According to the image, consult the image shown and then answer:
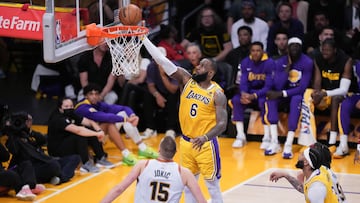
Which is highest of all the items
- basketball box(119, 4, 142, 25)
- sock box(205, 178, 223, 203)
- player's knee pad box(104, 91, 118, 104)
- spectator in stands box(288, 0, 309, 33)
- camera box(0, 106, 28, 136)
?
spectator in stands box(288, 0, 309, 33)

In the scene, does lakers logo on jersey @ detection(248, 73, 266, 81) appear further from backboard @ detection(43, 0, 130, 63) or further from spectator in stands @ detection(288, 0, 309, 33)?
backboard @ detection(43, 0, 130, 63)

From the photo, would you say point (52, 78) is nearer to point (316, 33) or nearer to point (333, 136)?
point (316, 33)

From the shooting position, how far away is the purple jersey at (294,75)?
12664mm

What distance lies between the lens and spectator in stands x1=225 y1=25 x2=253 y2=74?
45.5 ft

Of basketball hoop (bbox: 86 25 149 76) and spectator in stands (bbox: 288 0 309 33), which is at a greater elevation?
spectator in stands (bbox: 288 0 309 33)

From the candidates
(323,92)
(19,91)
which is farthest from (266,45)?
(19,91)

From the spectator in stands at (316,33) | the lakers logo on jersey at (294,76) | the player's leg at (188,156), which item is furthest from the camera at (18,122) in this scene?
the spectator in stands at (316,33)

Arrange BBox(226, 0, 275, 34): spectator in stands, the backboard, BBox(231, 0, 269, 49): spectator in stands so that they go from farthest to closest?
1. BBox(226, 0, 275, 34): spectator in stands
2. BBox(231, 0, 269, 49): spectator in stands
3. the backboard

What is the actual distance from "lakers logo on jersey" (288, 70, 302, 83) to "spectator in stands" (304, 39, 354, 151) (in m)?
0.23

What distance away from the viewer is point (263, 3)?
15.5m

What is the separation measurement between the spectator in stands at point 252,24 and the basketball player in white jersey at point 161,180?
7277 millimetres

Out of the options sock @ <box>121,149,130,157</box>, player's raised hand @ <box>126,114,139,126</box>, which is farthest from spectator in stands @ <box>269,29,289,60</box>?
sock @ <box>121,149,130,157</box>


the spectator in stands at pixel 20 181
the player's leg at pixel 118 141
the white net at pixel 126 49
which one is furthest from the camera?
the player's leg at pixel 118 141

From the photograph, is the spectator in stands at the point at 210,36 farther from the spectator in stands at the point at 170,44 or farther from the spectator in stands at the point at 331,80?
the spectator in stands at the point at 331,80
